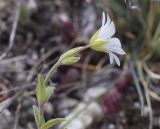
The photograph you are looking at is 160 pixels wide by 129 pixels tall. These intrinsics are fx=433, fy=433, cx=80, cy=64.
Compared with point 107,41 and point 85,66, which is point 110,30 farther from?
point 85,66

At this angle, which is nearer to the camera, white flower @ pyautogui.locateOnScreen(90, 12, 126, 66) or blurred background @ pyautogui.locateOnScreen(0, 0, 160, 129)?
white flower @ pyautogui.locateOnScreen(90, 12, 126, 66)

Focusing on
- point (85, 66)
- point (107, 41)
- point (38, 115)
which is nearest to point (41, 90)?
point (38, 115)

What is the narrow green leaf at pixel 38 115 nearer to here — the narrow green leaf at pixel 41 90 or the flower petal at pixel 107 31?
the narrow green leaf at pixel 41 90

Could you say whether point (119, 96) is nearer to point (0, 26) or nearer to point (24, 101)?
point (24, 101)

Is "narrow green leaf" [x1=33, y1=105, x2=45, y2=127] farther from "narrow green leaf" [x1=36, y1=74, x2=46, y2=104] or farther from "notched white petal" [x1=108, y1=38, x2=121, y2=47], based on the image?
"notched white petal" [x1=108, y1=38, x2=121, y2=47]

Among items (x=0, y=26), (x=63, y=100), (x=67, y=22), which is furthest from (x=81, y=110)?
(x=0, y=26)

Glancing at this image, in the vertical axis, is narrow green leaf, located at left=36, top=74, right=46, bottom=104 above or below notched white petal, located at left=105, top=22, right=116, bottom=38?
below

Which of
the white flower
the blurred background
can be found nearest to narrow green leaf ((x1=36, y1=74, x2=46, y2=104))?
the white flower

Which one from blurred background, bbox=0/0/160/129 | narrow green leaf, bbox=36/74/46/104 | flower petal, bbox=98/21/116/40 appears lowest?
blurred background, bbox=0/0/160/129
